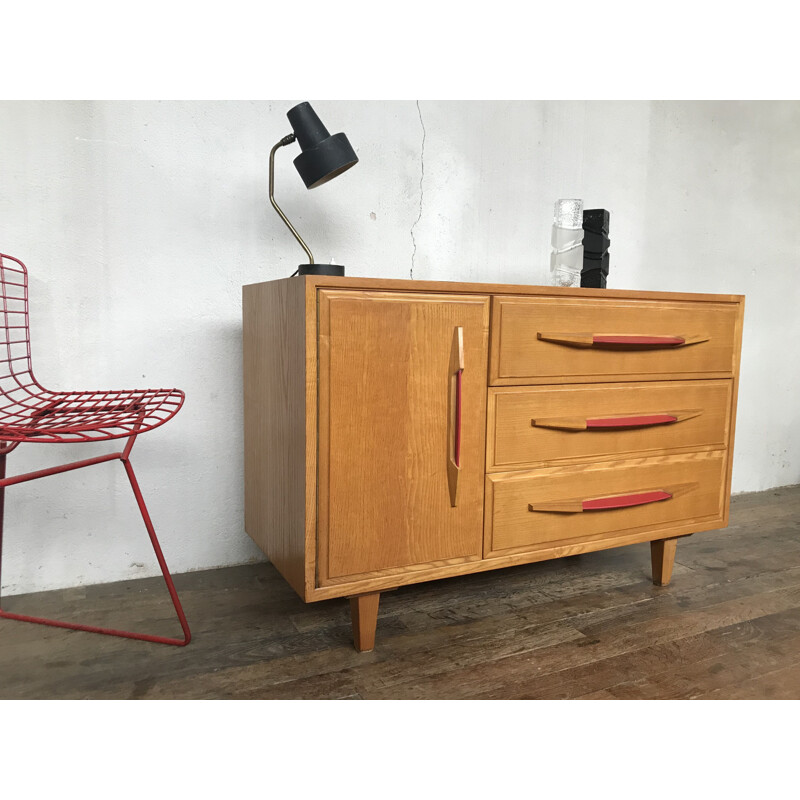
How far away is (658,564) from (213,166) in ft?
5.16

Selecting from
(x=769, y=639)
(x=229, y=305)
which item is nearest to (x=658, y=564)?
(x=769, y=639)

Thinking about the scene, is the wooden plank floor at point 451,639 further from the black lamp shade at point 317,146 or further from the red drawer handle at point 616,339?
the black lamp shade at point 317,146

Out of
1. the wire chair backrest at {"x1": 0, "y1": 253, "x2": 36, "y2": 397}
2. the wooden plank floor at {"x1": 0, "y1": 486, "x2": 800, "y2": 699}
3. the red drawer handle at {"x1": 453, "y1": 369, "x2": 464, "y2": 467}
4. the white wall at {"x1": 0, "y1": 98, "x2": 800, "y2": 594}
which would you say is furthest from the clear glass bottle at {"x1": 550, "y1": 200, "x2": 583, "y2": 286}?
the wire chair backrest at {"x1": 0, "y1": 253, "x2": 36, "y2": 397}

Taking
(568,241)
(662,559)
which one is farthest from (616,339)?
(662,559)

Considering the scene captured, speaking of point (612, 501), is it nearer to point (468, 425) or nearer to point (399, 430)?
point (468, 425)

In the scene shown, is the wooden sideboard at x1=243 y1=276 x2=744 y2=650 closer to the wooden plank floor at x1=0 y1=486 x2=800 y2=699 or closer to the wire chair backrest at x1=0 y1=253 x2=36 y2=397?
the wooden plank floor at x1=0 y1=486 x2=800 y2=699

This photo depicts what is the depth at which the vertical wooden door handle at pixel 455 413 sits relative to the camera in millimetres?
1309

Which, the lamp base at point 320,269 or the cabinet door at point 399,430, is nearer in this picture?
the cabinet door at point 399,430

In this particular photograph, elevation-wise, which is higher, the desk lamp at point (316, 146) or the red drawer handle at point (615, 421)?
the desk lamp at point (316, 146)

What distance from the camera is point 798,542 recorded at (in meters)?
2.06

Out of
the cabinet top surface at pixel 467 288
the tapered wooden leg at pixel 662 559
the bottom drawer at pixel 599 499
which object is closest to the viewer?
the cabinet top surface at pixel 467 288

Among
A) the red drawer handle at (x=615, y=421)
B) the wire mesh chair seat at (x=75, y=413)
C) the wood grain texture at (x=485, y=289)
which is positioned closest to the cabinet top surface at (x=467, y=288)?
the wood grain texture at (x=485, y=289)

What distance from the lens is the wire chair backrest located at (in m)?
1.49

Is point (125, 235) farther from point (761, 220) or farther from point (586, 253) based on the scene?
point (761, 220)
